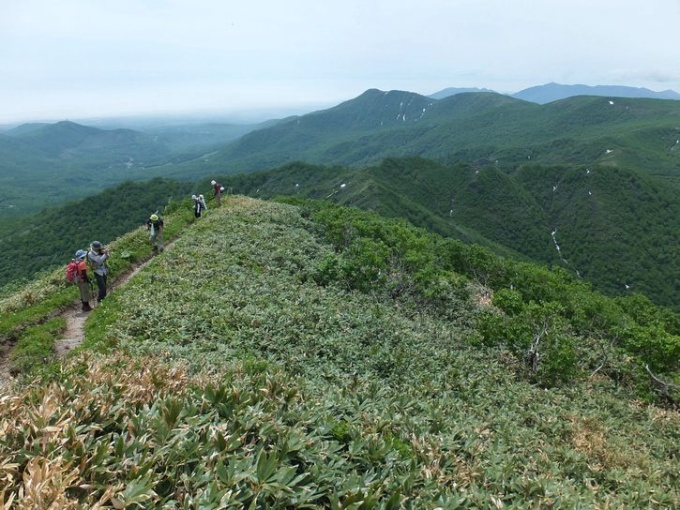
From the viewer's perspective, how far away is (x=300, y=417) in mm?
7176

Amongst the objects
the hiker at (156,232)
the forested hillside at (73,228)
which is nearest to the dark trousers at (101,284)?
the hiker at (156,232)

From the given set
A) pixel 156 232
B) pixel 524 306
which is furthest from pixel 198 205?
pixel 524 306

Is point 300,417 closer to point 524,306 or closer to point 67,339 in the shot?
point 67,339

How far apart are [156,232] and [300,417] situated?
19769mm

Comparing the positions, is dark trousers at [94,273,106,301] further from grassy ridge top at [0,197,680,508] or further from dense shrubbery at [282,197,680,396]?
dense shrubbery at [282,197,680,396]

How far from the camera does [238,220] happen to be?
29.9 meters

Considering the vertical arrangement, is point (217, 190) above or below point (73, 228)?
above

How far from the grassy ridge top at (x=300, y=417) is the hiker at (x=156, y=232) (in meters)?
3.82

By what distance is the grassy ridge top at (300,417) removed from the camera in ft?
17.0

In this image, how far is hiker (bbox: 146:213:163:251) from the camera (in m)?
23.2

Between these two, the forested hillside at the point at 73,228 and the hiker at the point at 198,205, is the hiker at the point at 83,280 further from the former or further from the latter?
the forested hillside at the point at 73,228

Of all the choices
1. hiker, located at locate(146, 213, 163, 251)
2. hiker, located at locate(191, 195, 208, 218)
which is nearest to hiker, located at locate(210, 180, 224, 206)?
hiker, located at locate(191, 195, 208, 218)

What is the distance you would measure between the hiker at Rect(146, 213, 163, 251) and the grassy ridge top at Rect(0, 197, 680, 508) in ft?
12.5

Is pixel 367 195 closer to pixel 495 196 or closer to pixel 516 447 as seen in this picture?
pixel 495 196
